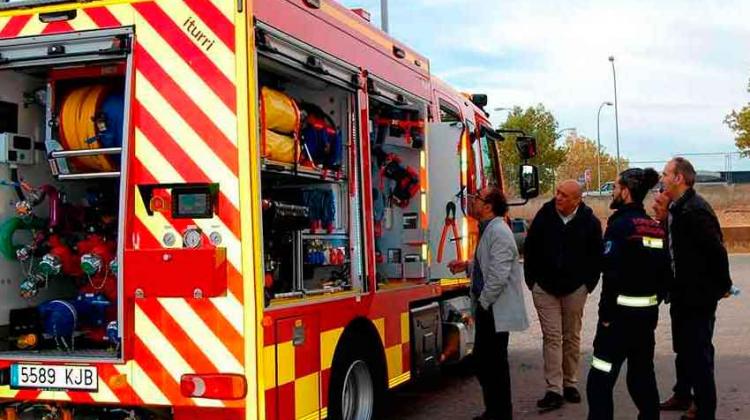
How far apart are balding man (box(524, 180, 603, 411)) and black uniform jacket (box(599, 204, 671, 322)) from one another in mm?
1442

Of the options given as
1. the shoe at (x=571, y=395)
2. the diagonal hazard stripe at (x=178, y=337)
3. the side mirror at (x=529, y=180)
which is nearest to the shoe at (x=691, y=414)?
the shoe at (x=571, y=395)

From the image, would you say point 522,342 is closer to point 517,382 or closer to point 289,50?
point 517,382

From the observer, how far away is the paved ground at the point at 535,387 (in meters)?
7.14

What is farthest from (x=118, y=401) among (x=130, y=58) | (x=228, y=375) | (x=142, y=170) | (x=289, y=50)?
(x=289, y=50)

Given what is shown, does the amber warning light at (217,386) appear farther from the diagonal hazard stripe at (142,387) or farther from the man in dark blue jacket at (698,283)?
the man in dark blue jacket at (698,283)

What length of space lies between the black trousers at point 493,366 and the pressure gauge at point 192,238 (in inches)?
112

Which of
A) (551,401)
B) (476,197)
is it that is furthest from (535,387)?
(476,197)

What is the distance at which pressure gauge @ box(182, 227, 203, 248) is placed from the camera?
4.28 metres

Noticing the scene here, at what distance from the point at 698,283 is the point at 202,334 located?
363 centimetres

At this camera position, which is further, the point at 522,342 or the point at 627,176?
the point at 522,342

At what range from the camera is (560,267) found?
720cm

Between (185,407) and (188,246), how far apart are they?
31.2 inches

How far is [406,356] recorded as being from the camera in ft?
20.8

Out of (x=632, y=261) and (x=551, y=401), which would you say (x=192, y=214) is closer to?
(x=632, y=261)
